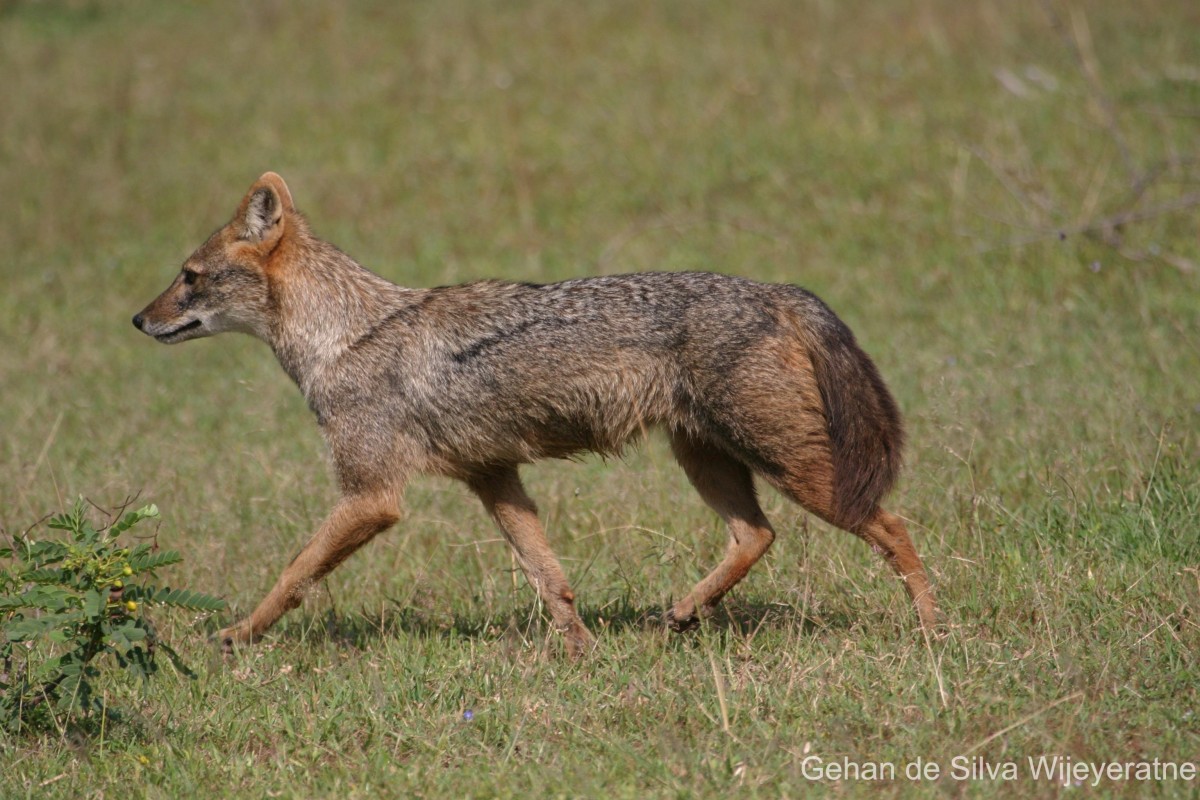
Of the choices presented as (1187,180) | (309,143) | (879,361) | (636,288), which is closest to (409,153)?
(309,143)

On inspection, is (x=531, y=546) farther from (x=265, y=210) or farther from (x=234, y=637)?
(x=265, y=210)

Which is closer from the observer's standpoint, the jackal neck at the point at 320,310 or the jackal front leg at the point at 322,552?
the jackal front leg at the point at 322,552

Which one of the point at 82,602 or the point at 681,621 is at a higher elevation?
the point at 82,602

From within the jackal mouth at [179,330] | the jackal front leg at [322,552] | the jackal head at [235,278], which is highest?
the jackal head at [235,278]

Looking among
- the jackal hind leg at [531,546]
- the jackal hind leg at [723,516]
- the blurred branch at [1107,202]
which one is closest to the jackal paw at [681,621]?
the jackal hind leg at [723,516]

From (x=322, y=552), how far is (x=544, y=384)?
1190mm

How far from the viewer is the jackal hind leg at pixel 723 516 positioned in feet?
18.6

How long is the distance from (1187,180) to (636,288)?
6.86 m

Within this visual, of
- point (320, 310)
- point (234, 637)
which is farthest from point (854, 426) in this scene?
point (234, 637)

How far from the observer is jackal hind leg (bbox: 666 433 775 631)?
18.6 feet

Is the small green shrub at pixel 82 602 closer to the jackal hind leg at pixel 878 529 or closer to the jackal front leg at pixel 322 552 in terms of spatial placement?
the jackal front leg at pixel 322 552

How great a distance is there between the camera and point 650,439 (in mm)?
5789

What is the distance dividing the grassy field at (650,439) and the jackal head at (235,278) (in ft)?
3.81

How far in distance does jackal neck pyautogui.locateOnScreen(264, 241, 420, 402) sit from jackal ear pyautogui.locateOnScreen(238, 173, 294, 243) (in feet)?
0.60
